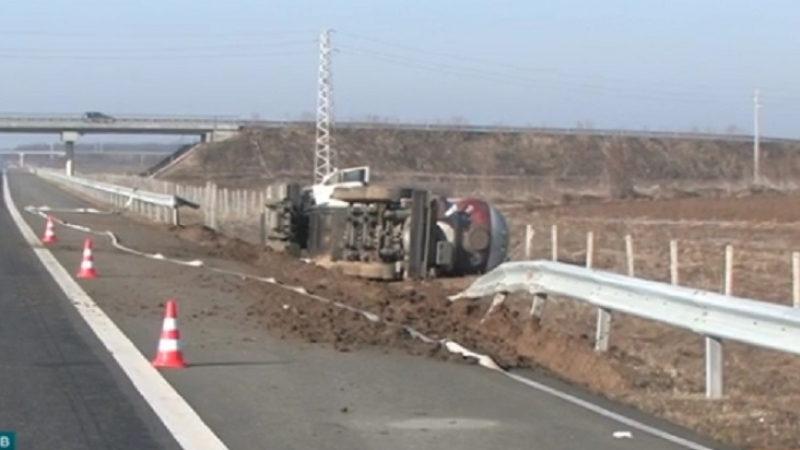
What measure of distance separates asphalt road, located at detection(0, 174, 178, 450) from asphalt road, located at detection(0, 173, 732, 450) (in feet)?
0.04

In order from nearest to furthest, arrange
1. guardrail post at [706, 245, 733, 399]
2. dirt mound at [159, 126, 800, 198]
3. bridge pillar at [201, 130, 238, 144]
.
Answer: guardrail post at [706, 245, 733, 399]
dirt mound at [159, 126, 800, 198]
bridge pillar at [201, 130, 238, 144]

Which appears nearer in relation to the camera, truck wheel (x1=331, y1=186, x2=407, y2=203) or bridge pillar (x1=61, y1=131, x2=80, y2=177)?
truck wheel (x1=331, y1=186, x2=407, y2=203)

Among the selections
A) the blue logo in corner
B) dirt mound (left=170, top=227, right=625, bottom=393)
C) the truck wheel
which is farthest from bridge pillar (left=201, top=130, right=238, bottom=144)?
the blue logo in corner

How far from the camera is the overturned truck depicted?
28.7m

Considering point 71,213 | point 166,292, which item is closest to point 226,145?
point 71,213

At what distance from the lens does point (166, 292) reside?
21500 mm

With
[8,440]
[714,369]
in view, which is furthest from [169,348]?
[714,369]

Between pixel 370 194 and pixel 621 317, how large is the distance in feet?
29.8

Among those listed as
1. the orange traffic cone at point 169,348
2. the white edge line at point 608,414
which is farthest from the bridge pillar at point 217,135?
the white edge line at point 608,414

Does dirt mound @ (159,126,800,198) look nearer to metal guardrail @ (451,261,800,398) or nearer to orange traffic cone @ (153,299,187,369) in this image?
metal guardrail @ (451,261,800,398)

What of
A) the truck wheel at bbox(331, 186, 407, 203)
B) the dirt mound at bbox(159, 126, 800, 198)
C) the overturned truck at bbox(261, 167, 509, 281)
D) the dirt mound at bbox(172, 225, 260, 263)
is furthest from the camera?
the dirt mound at bbox(159, 126, 800, 198)

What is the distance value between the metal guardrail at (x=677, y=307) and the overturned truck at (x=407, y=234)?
9102 millimetres

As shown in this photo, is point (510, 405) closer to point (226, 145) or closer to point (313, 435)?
point (313, 435)

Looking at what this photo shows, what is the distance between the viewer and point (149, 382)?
12.6 m
